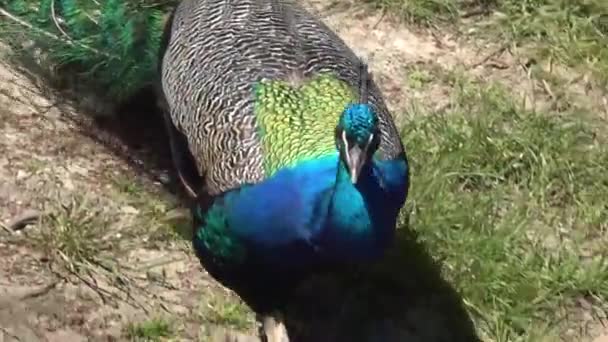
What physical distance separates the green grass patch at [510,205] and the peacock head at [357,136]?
3.09ft

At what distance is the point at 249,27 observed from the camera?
3.22 m

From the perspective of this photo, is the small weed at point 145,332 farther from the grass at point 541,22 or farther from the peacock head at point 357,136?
Answer: the grass at point 541,22

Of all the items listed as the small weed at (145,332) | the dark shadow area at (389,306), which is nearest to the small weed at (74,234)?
the small weed at (145,332)

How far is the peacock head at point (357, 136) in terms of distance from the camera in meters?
2.49

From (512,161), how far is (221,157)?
1.18 m

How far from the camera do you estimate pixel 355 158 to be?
2.49 m

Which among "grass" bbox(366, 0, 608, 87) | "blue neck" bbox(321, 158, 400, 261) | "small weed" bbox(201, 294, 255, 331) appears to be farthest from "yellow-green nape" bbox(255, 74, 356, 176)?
"grass" bbox(366, 0, 608, 87)

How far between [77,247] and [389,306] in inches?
33.3

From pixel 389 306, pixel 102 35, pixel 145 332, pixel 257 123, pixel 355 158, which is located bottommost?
pixel 389 306

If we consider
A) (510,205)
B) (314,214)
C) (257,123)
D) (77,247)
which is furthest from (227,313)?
(510,205)

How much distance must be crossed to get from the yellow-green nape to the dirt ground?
0.58 meters

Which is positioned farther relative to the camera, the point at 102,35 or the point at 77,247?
the point at 102,35

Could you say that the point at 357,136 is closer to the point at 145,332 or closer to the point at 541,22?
the point at 145,332

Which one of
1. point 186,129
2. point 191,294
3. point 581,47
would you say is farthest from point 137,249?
point 581,47
